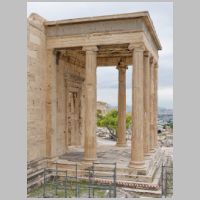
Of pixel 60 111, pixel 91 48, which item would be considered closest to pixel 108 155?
pixel 60 111

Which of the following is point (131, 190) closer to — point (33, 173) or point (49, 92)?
point (33, 173)

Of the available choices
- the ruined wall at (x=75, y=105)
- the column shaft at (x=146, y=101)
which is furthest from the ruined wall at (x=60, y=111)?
the column shaft at (x=146, y=101)

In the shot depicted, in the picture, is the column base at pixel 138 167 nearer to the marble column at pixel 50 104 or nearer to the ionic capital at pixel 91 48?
the marble column at pixel 50 104

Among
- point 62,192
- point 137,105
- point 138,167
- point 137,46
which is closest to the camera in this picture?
point 62,192

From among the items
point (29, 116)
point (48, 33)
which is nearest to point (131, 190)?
point (29, 116)

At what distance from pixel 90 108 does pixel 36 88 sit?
2681 millimetres

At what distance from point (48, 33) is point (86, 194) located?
310 inches

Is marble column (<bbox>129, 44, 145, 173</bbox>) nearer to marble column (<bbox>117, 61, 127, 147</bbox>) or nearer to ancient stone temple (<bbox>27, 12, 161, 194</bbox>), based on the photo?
ancient stone temple (<bbox>27, 12, 161, 194</bbox>)

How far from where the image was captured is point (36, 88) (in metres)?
15.0

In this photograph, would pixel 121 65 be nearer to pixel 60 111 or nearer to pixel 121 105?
pixel 121 105

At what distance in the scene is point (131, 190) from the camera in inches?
514

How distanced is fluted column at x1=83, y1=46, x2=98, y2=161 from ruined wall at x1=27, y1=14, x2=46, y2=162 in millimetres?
2168

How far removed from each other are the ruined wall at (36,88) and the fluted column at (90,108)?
85.4 inches

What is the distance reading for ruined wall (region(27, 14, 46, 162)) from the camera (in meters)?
14.4
